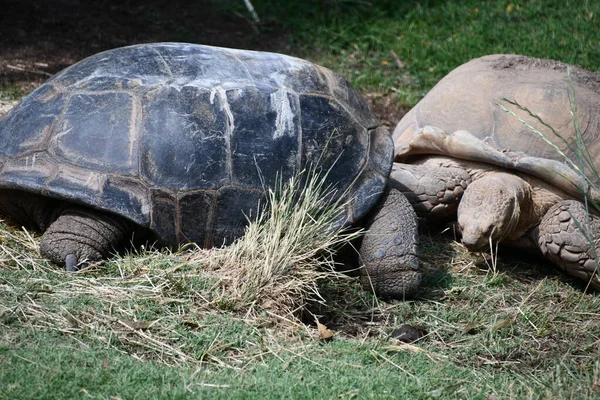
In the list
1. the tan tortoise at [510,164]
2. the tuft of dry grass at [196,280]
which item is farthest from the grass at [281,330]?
the tan tortoise at [510,164]

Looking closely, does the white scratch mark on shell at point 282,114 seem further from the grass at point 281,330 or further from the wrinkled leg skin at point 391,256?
the wrinkled leg skin at point 391,256

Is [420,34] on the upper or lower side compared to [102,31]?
upper

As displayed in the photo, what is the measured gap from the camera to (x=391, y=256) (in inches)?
179

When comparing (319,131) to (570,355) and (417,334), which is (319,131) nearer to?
(417,334)

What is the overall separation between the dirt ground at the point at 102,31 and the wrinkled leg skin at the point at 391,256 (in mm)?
2613

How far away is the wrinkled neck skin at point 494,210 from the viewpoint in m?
4.93

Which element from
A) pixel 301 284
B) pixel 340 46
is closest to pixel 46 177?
pixel 301 284

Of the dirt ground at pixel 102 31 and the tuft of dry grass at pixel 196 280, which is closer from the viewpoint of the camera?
the tuft of dry grass at pixel 196 280

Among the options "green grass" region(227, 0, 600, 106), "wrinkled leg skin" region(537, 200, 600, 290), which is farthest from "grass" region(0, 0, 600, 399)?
"green grass" region(227, 0, 600, 106)

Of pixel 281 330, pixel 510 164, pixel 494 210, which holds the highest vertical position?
pixel 510 164

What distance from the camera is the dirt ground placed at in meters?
7.08

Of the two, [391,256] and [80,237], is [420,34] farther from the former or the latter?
[80,237]

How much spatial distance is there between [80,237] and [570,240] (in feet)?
9.65

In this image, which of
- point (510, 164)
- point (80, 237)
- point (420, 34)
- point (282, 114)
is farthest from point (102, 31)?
point (510, 164)
